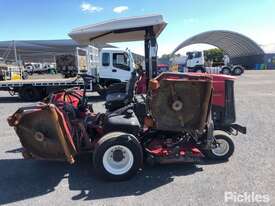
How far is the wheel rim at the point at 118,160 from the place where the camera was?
382cm

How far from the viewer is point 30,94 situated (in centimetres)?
1298

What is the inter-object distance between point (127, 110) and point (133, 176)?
97 cm

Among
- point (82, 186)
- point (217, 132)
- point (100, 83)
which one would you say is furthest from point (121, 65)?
point (82, 186)

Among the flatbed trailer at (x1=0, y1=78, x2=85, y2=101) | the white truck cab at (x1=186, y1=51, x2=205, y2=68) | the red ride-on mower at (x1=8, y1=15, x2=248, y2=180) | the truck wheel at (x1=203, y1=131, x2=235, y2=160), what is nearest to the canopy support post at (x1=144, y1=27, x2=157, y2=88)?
the red ride-on mower at (x1=8, y1=15, x2=248, y2=180)

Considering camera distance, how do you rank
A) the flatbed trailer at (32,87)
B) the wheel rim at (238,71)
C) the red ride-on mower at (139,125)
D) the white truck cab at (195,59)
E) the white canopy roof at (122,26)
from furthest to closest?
the wheel rim at (238,71)
the white truck cab at (195,59)
the flatbed trailer at (32,87)
the white canopy roof at (122,26)
the red ride-on mower at (139,125)

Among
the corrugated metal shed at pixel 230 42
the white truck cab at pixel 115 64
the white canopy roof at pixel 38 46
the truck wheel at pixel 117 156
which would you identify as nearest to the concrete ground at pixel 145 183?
the truck wheel at pixel 117 156

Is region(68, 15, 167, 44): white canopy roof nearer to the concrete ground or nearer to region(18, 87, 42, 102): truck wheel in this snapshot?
the concrete ground

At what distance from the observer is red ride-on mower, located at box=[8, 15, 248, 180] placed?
12.3ft

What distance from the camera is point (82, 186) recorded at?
12.2ft

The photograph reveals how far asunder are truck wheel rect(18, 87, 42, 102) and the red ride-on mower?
358 inches

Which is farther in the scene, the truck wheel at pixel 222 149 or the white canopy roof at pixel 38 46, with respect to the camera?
the white canopy roof at pixel 38 46

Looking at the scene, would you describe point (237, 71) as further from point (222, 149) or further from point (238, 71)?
point (222, 149)

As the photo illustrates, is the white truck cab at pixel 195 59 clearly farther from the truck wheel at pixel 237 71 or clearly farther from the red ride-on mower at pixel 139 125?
the red ride-on mower at pixel 139 125

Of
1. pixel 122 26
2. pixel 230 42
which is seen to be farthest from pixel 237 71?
pixel 122 26
